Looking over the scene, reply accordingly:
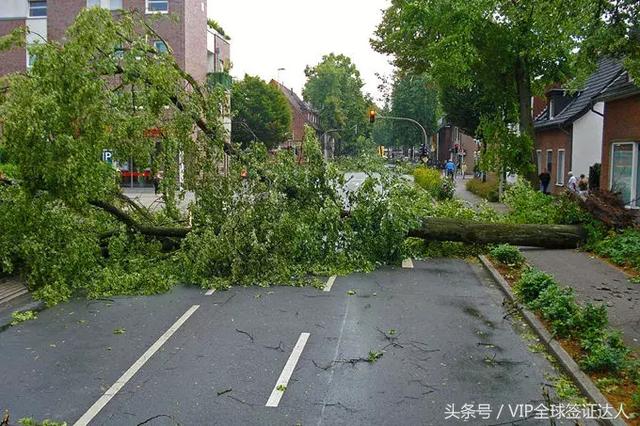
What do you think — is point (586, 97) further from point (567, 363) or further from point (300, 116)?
point (300, 116)

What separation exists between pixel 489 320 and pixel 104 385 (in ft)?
16.7

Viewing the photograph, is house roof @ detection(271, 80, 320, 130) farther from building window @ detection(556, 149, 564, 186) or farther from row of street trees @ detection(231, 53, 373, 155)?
building window @ detection(556, 149, 564, 186)

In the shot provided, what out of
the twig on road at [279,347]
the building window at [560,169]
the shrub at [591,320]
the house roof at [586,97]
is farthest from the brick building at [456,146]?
the twig on road at [279,347]

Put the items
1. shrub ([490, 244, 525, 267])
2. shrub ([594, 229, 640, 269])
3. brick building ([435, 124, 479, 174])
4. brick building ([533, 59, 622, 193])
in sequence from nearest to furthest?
1. shrub ([594, 229, 640, 269])
2. shrub ([490, 244, 525, 267])
3. brick building ([533, 59, 622, 193])
4. brick building ([435, 124, 479, 174])

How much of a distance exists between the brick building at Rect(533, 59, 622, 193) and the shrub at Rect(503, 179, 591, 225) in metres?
4.58

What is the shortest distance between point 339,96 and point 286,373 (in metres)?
96.7

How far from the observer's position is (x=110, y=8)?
37719 mm

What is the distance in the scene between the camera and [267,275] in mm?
11352

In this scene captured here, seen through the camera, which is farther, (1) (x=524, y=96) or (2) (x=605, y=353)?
(1) (x=524, y=96)

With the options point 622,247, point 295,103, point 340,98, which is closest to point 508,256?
point 622,247

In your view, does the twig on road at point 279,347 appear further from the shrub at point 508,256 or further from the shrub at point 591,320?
the shrub at point 508,256

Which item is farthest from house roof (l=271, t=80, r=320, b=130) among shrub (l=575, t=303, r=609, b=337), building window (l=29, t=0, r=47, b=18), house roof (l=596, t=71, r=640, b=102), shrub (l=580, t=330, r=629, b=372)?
shrub (l=580, t=330, r=629, b=372)

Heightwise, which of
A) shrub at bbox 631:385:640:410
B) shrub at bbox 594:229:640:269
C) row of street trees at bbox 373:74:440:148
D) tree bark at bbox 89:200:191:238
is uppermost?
row of street trees at bbox 373:74:440:148

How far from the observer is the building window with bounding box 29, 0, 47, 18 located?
128ft
